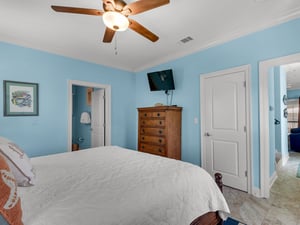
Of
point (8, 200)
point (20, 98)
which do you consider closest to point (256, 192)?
point (8, 200)

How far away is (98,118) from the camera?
4.14m

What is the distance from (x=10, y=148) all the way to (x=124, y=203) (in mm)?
898

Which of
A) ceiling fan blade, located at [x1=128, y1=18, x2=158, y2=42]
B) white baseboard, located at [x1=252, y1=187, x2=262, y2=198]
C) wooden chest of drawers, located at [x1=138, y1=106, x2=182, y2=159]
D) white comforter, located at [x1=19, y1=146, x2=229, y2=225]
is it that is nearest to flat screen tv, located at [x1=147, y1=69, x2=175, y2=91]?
wooden chest of drawers, located at [x1=138, y1=106, x2=182, y2=159]

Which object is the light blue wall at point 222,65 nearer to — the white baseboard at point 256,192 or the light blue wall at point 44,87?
the white baseboard at point 256,192

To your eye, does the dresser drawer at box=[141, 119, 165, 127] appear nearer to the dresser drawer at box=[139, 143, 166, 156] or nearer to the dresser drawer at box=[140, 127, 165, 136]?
the dresser drawer at box=[140, 127, 165, 136]

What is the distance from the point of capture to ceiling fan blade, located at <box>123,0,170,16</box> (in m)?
1.42

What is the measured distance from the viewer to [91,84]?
→ 11.9 ft

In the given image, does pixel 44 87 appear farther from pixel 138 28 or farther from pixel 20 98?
pixel 138 28

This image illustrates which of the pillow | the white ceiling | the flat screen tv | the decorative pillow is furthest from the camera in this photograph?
the flat screen tv

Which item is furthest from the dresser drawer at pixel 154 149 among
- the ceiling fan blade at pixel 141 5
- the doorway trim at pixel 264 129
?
the ceiling fan blade at pixel 141 5

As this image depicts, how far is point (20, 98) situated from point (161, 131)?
249 centimetres

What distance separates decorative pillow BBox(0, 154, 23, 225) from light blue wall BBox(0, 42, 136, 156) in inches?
98.0

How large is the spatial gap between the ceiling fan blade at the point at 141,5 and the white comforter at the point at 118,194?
4.76 feet

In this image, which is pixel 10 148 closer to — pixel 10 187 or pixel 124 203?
pixel 10 187
